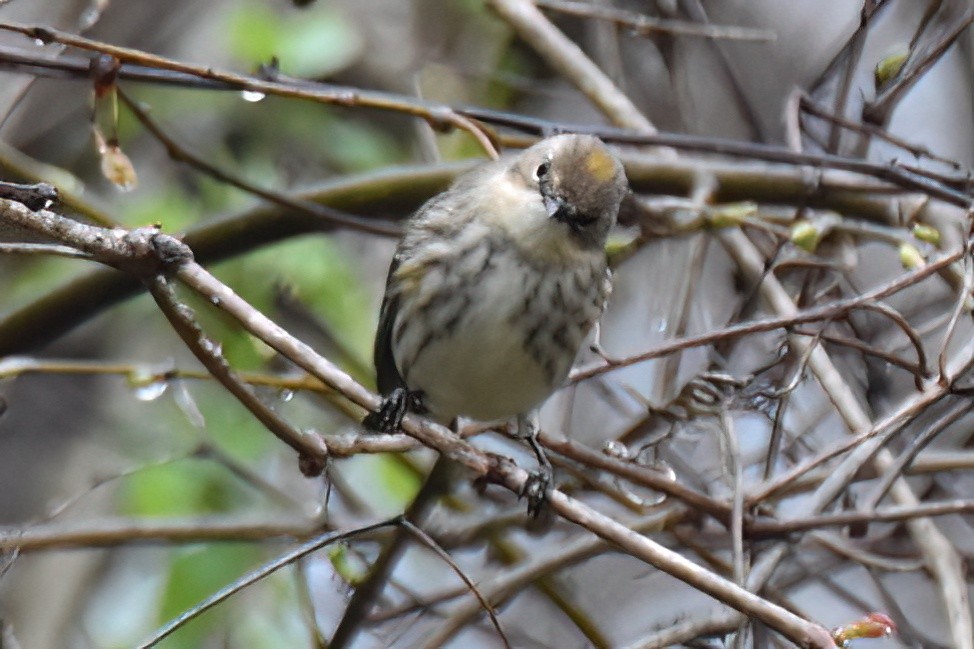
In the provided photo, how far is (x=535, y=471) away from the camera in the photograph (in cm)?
310

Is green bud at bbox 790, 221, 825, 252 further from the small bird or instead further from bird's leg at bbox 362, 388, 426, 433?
bird's leg at bbox 362, 388, 426, 433

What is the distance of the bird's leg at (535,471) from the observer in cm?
277

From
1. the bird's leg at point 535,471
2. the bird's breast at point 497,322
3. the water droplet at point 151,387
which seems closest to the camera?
the bird's leg at point 535,471

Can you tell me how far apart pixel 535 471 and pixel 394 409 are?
442mm

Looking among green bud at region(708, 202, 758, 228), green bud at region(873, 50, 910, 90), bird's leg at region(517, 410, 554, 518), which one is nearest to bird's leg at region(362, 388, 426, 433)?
bird's leg at region(517, 410, 554, 518)

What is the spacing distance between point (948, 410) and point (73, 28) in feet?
10.6

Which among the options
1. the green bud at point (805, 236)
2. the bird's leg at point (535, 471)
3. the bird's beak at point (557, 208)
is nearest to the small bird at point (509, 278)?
the bird's beak at point (557, 208)

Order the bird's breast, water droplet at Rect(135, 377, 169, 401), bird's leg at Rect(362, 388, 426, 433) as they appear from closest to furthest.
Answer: bird's leg at Rect(362, 388, 426, 433) → the bird's breast → water droplet at Rect(135, 377, 169, 401)

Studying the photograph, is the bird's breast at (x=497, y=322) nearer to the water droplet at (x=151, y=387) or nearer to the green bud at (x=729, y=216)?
the green bud at (x=729, y=216)

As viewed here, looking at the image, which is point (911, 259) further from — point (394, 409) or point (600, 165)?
point (394, 409)

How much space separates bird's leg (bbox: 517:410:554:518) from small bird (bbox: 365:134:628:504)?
4.7 inches

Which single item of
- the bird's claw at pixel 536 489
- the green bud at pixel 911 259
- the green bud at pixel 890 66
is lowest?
the bird's claw at pixel 536 489

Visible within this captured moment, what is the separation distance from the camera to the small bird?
2848mm

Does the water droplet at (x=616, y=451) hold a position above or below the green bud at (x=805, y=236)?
below
